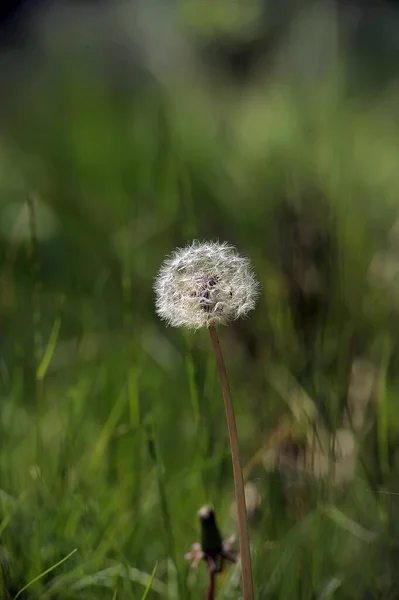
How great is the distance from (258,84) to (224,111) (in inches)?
8.0

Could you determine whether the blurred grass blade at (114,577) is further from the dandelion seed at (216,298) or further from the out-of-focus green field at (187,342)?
the dandelion seed at (216,298)

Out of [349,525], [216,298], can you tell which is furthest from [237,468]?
[349,525]

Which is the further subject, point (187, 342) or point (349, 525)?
point (349, 525)

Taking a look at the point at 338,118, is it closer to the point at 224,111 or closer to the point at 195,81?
the point at 224,111

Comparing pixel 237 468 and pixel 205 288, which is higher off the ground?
pixel 205 288

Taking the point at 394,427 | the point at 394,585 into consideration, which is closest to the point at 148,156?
the point at 394,427

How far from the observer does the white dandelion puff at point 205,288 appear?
1.94ft

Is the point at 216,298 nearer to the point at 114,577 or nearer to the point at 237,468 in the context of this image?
the point at 237,468

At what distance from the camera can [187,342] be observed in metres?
0.88

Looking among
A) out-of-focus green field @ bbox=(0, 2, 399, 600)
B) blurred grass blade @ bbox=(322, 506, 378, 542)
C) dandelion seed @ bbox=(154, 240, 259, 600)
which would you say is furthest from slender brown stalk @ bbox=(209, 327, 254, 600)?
blurred grass blade @ bbox=(322, 506, 378, 542)

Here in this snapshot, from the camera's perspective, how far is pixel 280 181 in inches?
86.7

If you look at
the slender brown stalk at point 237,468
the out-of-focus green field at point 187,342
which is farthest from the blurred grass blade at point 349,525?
the slender brown stalk at point 237,468

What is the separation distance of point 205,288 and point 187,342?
0.28m

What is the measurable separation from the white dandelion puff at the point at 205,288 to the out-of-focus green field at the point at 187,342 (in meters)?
0.24
